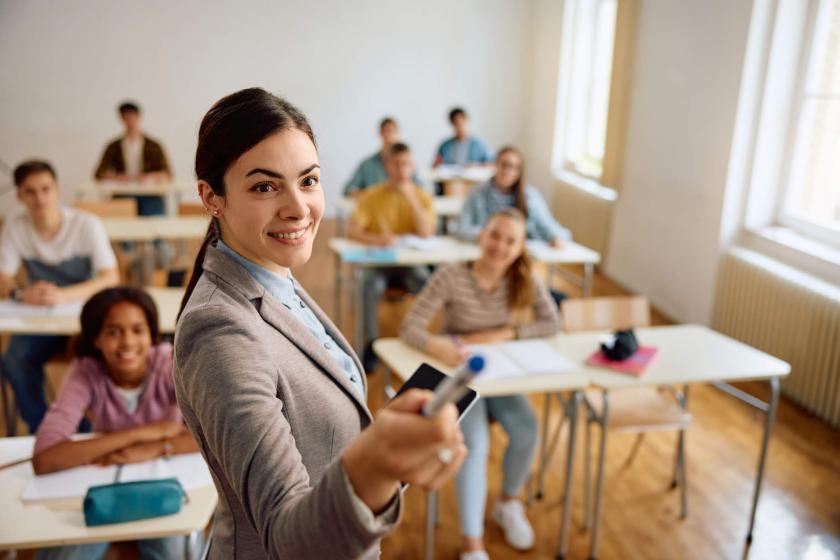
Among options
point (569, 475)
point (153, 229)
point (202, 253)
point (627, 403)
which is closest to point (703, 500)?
point (627, 403)

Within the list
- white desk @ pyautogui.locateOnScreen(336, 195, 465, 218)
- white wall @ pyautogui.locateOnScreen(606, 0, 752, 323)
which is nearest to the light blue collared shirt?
white wall @ pyautogui.locateOnScreen(606, 0, 752, 323)

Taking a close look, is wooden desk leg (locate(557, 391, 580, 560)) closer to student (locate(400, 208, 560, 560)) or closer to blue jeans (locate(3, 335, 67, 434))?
student (locate(400, 208, 560, 560))

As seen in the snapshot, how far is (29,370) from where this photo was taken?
312 cm

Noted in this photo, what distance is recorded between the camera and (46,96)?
771 cm

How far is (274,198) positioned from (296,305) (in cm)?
20

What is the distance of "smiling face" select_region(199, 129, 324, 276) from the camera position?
81 centimetres

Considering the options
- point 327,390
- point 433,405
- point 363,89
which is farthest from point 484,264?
point 363,89

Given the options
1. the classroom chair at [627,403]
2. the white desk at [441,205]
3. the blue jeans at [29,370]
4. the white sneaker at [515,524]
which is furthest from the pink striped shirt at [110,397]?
the white desk at [441,205]

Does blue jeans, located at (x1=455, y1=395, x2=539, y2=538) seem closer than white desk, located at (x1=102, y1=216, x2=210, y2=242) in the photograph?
Yes

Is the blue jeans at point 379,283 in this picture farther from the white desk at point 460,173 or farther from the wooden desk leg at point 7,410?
the white desk at point 460,173

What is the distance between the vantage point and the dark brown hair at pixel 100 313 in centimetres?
215

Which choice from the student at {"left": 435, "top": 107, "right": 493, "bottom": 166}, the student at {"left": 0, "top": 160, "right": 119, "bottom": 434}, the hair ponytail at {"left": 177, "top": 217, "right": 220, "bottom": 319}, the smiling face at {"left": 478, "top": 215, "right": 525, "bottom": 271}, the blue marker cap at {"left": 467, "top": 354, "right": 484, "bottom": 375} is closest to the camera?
the blue marker cap at {"left": 467, "top": 354, "right": 484, "bottom": 375}

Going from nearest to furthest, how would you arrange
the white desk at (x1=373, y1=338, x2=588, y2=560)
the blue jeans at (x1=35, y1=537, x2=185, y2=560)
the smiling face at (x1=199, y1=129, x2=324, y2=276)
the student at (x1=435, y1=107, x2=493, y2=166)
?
the smiling face at (x1=199, y1=129, x2=324, y2=276), the blue jeans at (x1=35, y1=537, x2=185, y2=560), the white desk at (x1=373, y1=338, x2=588, y2=560), the student at (x1=435, y1=107, x2=493, y2=166)

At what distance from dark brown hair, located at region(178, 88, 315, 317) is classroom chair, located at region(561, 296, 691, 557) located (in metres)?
2.05
